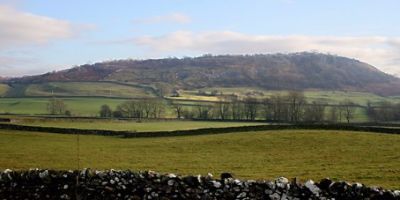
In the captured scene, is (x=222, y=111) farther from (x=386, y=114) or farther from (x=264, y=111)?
(x=386, y=114)

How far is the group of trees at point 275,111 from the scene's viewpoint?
361 ft

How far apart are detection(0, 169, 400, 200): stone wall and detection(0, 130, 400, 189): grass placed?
26.8ft

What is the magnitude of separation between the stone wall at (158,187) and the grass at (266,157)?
8.15 metres

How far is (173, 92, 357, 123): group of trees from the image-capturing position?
110 meters

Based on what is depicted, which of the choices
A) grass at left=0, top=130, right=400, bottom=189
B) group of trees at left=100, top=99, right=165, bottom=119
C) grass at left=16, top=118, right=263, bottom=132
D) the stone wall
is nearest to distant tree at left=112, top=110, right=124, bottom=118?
group of trees at left=100, top=99, right=165, bottom=119

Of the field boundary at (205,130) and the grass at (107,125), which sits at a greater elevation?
the field boundary at (205,130)

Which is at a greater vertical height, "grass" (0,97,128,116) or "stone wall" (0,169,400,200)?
"stone wall" (0,169,400,200)

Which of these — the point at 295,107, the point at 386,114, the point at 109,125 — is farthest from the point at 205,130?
the point at 386,114

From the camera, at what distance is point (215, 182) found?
1201 centimetres

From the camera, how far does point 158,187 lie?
39.9 ft

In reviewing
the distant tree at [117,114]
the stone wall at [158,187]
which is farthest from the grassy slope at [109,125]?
the stone wall at [158,187]

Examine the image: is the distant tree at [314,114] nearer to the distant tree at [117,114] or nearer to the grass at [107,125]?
the grass at [107,125]

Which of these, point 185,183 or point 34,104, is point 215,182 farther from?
point 34,104

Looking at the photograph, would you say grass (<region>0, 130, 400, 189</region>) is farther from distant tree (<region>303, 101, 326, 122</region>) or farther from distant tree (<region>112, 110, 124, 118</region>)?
distant tree (<region>112, 110, 124, 118</region>)
